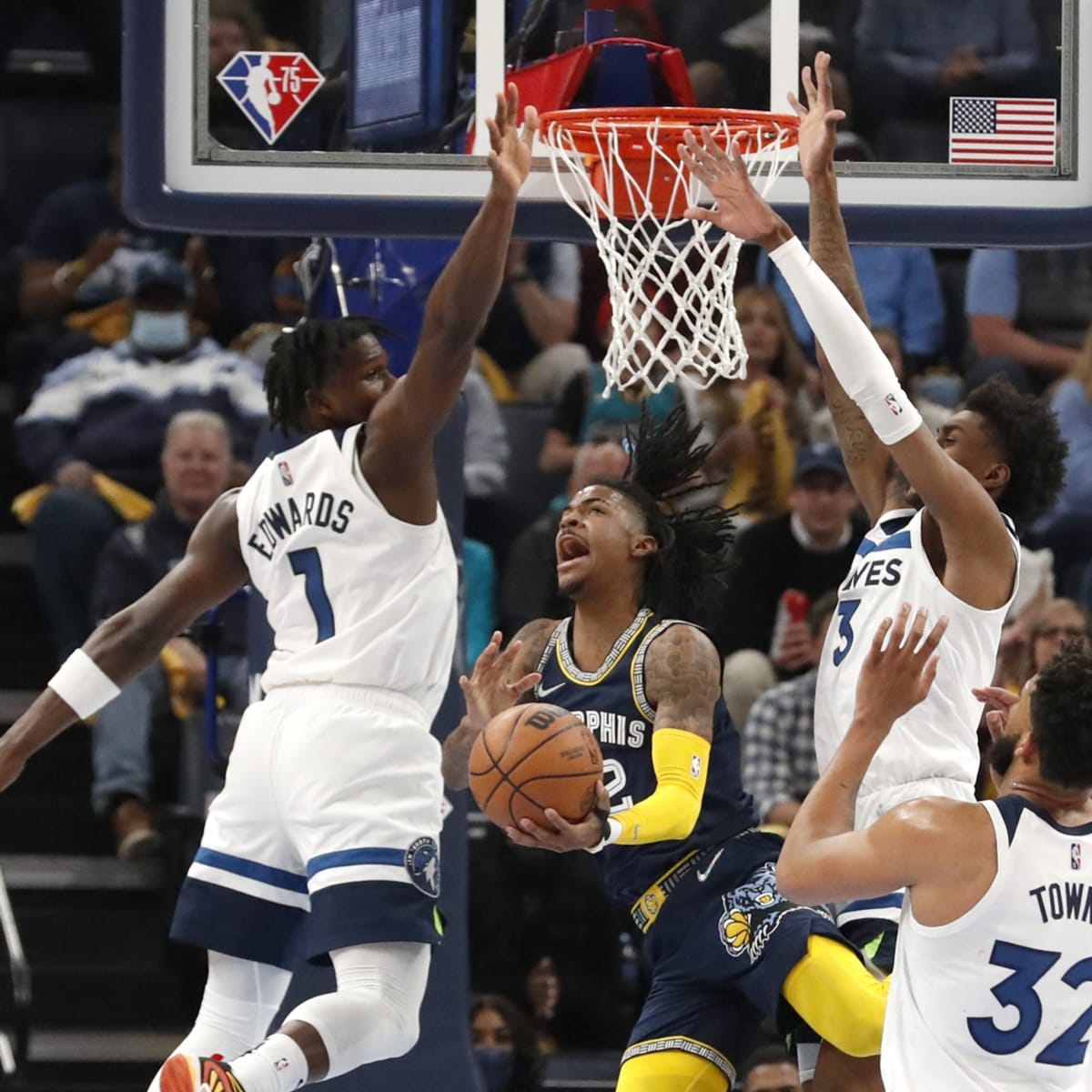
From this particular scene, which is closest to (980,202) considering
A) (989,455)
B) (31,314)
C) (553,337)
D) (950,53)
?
(950,53)

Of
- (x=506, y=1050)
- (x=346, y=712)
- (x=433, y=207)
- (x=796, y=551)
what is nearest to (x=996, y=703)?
(x=346, y=712)

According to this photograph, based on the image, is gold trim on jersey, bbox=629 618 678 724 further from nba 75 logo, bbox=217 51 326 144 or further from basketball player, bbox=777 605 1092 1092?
nba 75 logo, bbox=217 51 326 144

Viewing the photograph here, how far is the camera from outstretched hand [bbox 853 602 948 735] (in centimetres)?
400

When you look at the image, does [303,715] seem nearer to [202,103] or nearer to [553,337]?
[202,103]

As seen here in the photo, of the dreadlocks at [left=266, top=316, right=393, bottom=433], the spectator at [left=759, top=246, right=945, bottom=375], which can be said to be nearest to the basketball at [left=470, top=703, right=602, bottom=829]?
the dreadlocks at [left=266, top=316, right=393, bottom=433]

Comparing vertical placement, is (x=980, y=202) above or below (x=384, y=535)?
above

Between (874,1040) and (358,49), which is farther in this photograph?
(358,49)

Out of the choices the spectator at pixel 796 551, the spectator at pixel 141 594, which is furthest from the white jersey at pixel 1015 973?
the spectator at pixel 141 594

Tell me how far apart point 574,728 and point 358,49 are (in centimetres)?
209

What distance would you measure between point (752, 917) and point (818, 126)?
1.83 meters

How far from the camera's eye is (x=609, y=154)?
5.50 meters

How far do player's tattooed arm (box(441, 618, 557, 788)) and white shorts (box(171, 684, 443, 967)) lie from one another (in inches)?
5.2

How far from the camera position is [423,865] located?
4.92 meters

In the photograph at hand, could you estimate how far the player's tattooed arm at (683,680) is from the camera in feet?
16.7
